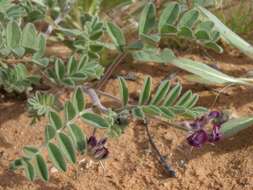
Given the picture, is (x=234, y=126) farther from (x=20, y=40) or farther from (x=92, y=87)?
(x=20, y=40)

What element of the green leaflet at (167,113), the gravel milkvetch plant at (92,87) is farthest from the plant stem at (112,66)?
the green leaflet at (167,113)

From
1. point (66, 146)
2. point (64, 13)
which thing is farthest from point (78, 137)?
point (64, 13)

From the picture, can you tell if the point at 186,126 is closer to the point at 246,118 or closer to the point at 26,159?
the point at 246,118

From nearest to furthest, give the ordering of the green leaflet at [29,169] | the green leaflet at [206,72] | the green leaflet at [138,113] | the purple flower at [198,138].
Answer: the green leaflet at [29,169] → the green leaflet at [138,113] → the purple flower at [198,138] → the green leaflet at [206,72]

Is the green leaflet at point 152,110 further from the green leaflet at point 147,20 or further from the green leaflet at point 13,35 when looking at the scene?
the green leaflet at point 13,35

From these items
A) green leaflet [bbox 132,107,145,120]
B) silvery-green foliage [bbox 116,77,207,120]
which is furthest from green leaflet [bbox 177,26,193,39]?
green leaflet [bbox 132,107,145,120]

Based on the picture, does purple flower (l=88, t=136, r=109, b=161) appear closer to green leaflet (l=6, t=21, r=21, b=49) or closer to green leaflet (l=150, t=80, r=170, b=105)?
green leaflet (l=150, t=80, r=170, b=105)
